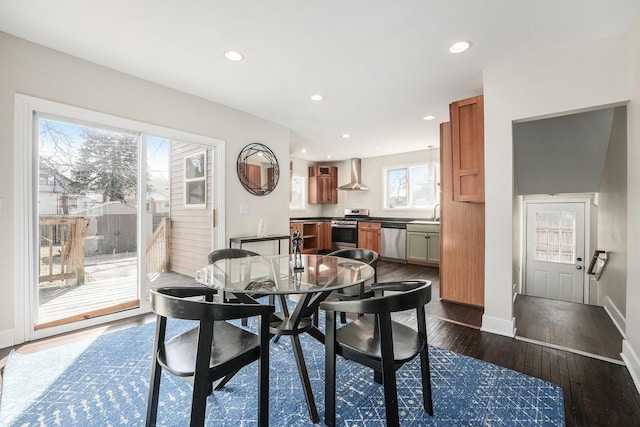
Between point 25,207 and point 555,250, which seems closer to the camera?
point 25,207

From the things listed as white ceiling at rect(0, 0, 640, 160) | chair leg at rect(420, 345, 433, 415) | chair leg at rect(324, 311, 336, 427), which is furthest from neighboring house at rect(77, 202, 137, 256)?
chair leg at rect(420, 345, 433, 415)

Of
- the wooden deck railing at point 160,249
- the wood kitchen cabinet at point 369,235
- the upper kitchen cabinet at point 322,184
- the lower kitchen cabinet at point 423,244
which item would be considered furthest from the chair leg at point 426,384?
the upper kitchen cabinet at point 322,184

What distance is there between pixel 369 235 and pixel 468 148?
3.81m

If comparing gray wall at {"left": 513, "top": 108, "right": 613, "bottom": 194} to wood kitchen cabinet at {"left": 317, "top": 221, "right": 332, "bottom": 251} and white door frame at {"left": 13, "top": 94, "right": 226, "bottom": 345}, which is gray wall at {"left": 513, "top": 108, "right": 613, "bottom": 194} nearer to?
wood kitchen cabinet at {"left": 317, "top": 221, "right": 332, "bottom": 251}

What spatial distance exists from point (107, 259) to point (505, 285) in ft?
12.9

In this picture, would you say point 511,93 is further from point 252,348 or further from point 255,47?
point 252,348

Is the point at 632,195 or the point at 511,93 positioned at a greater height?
the point at 511,93

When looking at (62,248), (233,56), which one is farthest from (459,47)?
(62,248)

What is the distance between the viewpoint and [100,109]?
270cm

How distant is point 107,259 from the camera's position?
292 cm

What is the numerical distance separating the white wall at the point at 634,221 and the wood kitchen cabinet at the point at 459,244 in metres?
1.30

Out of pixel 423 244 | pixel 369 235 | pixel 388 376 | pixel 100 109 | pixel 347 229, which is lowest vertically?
pixel 388 376

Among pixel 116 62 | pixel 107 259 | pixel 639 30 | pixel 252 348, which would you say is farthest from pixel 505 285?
pixel 116 62

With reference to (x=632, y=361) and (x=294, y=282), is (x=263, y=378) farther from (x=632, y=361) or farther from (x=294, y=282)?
(x=632, y=361)
